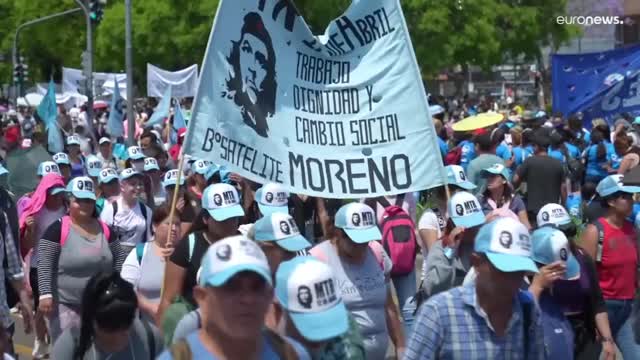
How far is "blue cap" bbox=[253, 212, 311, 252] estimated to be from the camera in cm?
590

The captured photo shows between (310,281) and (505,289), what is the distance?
3.68 feet

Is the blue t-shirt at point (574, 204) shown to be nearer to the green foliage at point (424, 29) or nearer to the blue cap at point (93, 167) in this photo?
the blue cap at point (93, 167)

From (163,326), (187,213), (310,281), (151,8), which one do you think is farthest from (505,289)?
(151,8)

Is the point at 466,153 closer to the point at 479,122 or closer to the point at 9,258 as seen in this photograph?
the point at 479,122

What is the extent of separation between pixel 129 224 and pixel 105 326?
5042mm

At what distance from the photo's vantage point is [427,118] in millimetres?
8172

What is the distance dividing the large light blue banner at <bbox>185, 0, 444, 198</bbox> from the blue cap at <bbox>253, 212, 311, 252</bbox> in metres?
1.82

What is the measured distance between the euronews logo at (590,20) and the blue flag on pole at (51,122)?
19.7 meters

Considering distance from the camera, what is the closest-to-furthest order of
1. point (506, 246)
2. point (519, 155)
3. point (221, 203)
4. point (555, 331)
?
point (506, 246) < point (555, 331) < point (221, 203) < point (519, 155)

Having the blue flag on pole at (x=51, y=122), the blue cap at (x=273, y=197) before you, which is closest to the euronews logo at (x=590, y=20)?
the blue flag on pole at (x=51, y=122)

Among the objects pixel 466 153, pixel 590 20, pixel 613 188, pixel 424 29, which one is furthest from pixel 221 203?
pixel 590 20

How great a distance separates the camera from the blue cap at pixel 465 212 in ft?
→ 24.0

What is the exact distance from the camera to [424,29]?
41281 millimetres

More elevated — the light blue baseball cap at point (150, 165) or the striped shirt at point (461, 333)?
the light blue baseball cap at point (150, 165)
